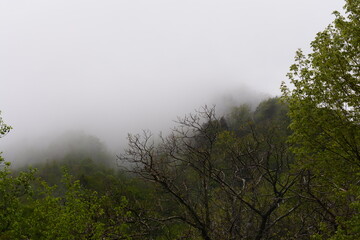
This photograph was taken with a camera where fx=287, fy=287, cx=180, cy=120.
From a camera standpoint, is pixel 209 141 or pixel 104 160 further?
pixel 104 160

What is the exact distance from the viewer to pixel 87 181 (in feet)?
218

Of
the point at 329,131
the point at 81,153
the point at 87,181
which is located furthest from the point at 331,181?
the point at 81,153

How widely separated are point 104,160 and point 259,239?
166519mm

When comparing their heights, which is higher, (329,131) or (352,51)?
(352,51)

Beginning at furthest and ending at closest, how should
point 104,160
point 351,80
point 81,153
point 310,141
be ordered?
point 81,153
point 104,160
point 310,141
point 351,80

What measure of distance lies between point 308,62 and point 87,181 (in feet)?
202

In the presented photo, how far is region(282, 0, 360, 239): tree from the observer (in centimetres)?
1155

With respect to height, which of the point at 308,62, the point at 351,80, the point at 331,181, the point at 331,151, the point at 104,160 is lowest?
the point at 331,181

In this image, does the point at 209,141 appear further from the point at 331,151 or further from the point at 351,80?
the point at 351,80

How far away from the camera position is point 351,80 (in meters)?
11.5

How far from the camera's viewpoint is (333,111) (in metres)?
12.3

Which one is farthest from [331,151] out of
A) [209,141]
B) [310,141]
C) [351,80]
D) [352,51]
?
[209,141]

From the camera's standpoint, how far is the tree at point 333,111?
1155cm

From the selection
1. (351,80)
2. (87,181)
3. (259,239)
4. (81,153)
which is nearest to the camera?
(351,80)
